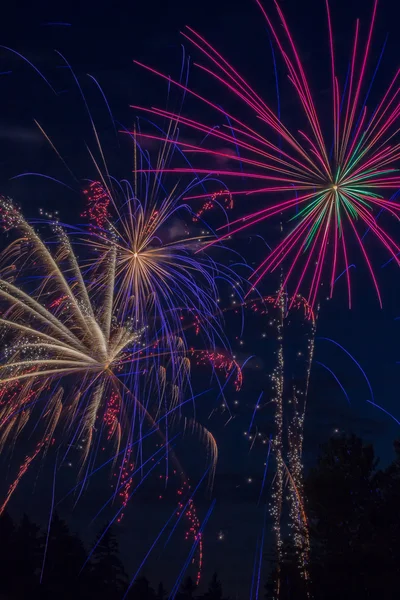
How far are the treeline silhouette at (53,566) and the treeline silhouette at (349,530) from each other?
69.7 ft

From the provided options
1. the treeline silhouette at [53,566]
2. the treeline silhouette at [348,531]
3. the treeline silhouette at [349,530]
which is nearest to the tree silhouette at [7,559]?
the treeline silhouette at [53,566]

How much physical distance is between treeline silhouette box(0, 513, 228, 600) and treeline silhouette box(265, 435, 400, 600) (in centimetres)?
2125

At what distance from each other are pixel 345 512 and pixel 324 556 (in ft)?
6.00

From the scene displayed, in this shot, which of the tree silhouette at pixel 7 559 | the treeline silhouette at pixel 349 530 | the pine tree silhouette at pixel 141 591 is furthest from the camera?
the pine tree silhouette at pixel 141 591

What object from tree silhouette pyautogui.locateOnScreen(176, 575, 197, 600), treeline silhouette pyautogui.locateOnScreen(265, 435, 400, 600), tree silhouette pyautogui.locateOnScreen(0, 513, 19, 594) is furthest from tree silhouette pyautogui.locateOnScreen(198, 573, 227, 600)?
treeline silhouette pyautogui.locateOnScreen(265, 435, 400, 600)

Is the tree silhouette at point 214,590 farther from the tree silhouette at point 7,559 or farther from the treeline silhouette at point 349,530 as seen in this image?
the treeline silhouette at point 349,530

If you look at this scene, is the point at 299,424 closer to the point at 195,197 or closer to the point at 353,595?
the point at 195,197

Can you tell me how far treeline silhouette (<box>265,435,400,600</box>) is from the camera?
2334cm

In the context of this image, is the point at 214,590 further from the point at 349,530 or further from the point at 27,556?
the point at 349,530

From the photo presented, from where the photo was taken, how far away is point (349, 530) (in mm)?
25609

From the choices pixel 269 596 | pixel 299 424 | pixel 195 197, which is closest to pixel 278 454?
pixel 299 424

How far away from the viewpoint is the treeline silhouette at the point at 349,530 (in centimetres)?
2334

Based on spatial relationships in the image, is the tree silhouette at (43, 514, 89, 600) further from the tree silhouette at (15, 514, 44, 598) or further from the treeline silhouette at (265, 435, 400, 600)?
the treeline silhouette at (265, 435, 400, 600)

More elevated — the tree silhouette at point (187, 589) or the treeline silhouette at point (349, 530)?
the tree silhouette at point (187, 589)
